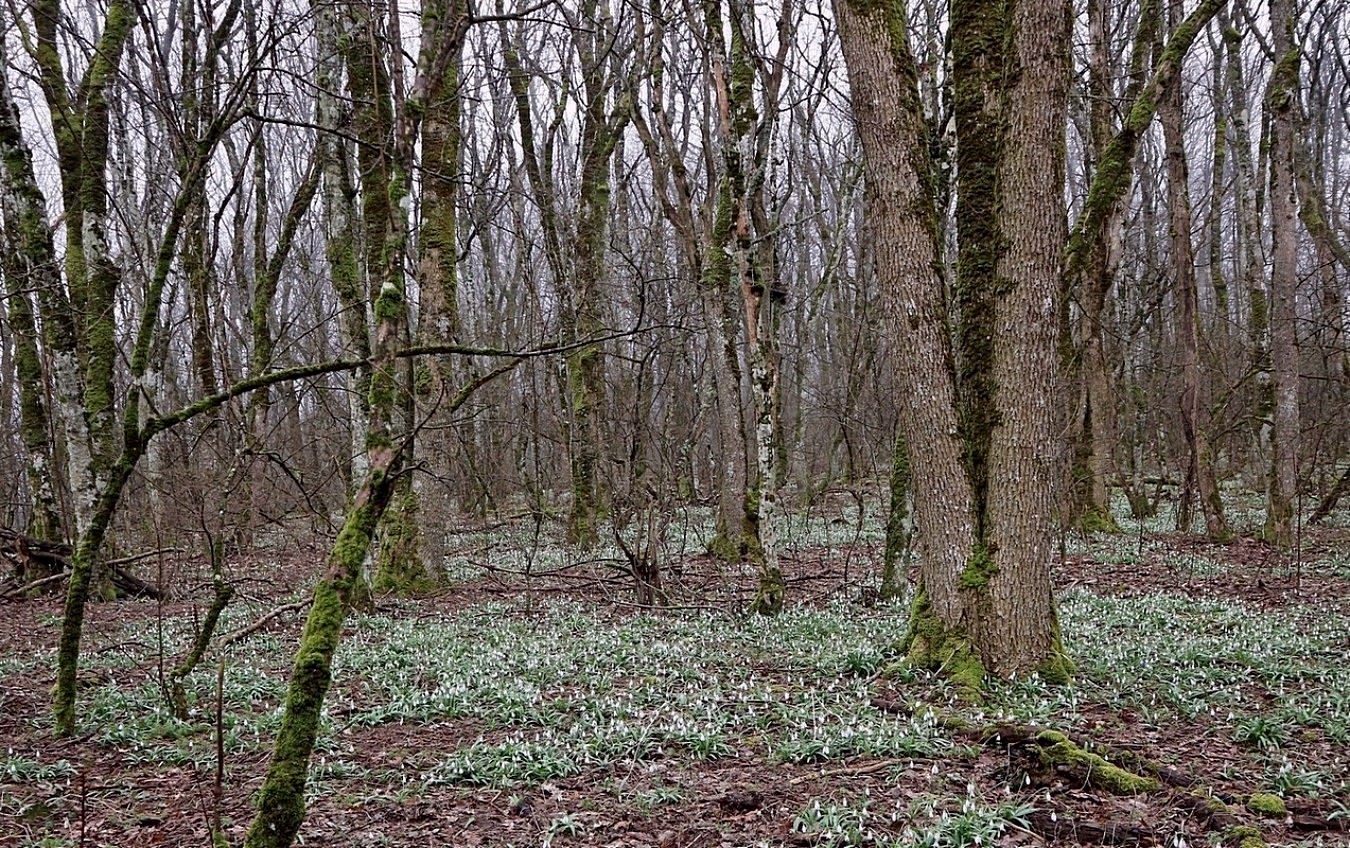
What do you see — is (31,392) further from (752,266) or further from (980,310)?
Result: (980,310)

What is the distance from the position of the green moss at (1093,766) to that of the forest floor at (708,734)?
0.13 feet

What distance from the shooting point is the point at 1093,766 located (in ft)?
15.3

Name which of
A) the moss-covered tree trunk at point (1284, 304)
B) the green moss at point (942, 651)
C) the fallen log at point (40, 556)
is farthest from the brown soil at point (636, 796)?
the moss-covered tree trunk at point (1284, 304)

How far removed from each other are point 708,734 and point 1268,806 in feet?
9.89

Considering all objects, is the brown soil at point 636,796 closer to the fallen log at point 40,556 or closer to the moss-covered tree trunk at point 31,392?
the fallen log at point 40,556

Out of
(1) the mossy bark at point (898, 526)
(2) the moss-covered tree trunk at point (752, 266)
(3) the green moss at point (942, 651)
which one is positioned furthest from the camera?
(2) the moss-covered tree trunk at point (752, 266)

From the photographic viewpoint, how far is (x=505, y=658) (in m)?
8.02

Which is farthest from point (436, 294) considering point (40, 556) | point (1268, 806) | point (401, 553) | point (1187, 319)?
point (1187, 319)

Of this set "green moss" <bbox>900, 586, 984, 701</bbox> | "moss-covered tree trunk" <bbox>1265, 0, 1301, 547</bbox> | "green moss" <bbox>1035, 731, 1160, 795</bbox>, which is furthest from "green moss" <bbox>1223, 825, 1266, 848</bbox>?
"moss-covered tree trunk" <bbox>1265, 0, 1301, 547</bbox>

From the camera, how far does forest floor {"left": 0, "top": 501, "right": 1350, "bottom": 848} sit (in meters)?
4.36

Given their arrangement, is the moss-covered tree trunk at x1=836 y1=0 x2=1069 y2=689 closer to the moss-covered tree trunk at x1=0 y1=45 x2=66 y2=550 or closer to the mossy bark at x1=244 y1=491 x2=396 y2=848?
the mossy bark at x1=244 y1=491 x2=396 y2=848

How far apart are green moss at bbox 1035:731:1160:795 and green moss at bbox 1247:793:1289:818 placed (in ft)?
1.37

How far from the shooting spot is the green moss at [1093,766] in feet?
14.8

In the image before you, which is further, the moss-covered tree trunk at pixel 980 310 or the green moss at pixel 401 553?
the green moss at pixel 401 553
